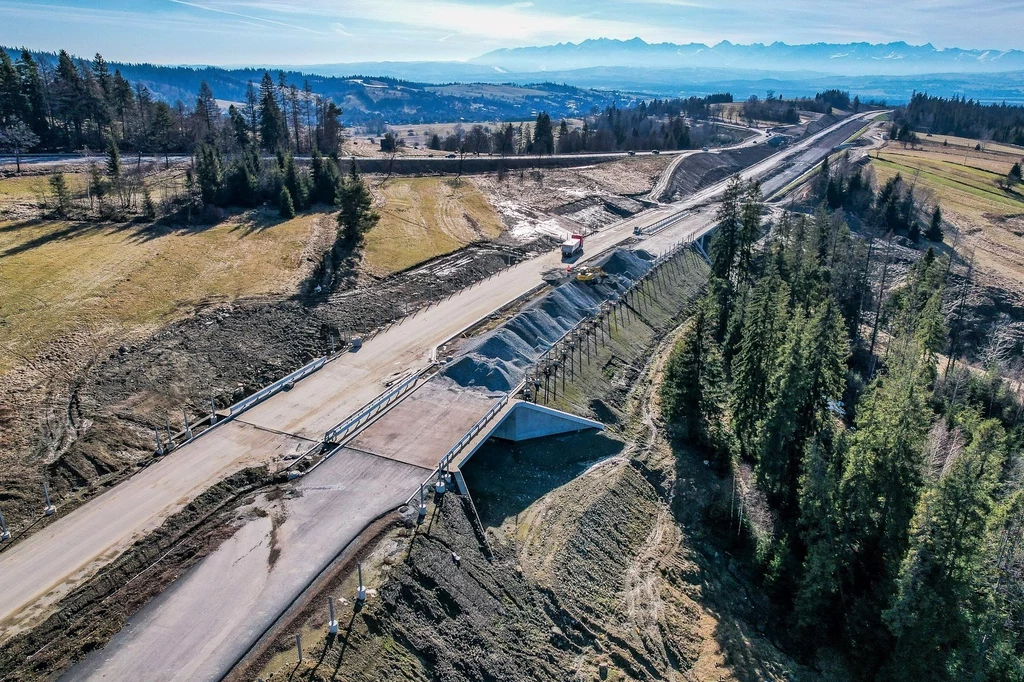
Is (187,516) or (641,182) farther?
(641,182)

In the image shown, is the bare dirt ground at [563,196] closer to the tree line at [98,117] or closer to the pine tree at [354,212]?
the pine tree at [354,212]

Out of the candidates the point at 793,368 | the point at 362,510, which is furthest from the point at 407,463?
the point at 793,368

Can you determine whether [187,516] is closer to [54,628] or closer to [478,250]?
[54,628]

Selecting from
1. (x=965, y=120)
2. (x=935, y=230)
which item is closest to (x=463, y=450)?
(x=935, y=230)

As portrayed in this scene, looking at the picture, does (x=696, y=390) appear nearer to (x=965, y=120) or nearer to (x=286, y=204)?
(x=286, y=204)

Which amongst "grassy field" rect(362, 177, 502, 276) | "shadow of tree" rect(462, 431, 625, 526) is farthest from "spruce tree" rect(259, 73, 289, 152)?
"shadow of tree" rect(462, 431, 625, 526)

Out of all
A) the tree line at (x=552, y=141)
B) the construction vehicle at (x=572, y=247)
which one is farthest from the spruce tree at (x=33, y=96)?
the construction vehicle at (x=572, y=247)
